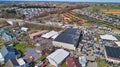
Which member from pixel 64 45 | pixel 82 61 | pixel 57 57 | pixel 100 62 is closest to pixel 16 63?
pixel 57 57

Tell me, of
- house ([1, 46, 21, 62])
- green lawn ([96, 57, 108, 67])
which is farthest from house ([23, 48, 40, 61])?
green lawn ([96, 57, 108, 67])

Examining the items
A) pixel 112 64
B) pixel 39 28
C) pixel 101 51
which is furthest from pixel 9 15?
pixel 112 64

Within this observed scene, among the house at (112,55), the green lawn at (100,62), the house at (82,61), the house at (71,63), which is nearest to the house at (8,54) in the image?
the house at (71,63)

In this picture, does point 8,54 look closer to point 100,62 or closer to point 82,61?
point 82,61

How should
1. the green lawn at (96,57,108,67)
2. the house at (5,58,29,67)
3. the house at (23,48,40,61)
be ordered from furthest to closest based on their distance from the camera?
1. the house at (23,48,40,61)
2. the green lawn at (96,57,108,67)
3. the house at (5,58,29,67)

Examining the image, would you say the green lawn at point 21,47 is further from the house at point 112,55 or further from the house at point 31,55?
the house at point 112,55

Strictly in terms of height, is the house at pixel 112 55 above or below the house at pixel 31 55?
below

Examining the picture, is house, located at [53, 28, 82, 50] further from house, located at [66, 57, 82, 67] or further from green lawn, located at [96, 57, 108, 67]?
green lawn, located at [96, 57, 108, 67]

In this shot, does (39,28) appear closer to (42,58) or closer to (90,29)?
(90,29)

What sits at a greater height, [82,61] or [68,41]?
[68,41]

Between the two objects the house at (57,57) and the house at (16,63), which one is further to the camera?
the house at (57,57)

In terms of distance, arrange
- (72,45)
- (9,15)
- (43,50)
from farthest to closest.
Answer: (9,15) < (72,45) < (43,50)
